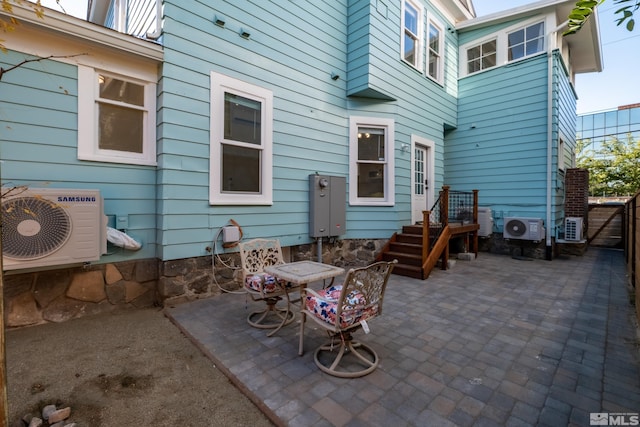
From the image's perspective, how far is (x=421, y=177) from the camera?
717 centimetres

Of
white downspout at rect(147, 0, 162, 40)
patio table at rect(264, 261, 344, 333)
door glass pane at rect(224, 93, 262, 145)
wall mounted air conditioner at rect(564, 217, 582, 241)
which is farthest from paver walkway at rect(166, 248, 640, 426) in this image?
white downspout at rect(147, 0, 162, 40)

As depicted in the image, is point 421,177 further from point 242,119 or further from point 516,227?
point 242,119

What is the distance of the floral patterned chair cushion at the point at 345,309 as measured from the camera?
7.33ft

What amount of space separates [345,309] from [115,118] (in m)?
3.51

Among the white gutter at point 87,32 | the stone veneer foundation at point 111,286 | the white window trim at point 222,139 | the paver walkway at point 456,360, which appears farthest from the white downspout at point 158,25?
the paver walkway at point 456,360

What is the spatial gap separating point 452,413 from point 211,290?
10.7 feet

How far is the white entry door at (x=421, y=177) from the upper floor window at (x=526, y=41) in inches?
124

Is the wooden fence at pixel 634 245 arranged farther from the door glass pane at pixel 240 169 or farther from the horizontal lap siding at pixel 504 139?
the door glass pane at pixel 240 169

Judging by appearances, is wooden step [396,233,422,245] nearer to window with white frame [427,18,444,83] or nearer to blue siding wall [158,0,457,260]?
blue siding wall [158,0,457,260]

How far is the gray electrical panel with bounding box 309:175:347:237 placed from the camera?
5.14 metres
